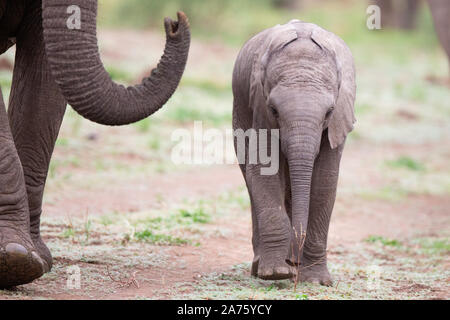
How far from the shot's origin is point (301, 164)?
5.36 m

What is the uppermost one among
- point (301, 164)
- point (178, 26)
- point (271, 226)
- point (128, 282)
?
point (178, 26)

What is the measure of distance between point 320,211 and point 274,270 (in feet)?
1.84

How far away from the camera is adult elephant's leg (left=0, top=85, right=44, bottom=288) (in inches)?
198

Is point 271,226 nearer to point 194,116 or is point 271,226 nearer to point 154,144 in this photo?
point 154,144

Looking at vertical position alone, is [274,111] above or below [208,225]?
above

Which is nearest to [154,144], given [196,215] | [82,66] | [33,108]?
[196,215]

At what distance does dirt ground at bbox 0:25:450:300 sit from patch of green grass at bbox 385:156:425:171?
20 mm

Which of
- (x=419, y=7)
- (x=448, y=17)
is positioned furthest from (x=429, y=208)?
(x=419, y=7)

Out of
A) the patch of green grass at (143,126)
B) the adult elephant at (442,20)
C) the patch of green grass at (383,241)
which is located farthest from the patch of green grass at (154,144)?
the patch of green grass at (383,241)

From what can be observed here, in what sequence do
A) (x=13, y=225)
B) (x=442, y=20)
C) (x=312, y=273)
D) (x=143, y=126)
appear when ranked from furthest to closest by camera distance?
(x=143, y=126)
(x=442, y=20)
(x=312, y=273)
(x=13, y=225)

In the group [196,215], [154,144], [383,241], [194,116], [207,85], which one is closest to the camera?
[383,241]

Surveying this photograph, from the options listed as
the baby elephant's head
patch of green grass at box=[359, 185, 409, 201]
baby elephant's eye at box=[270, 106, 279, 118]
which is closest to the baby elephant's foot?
the baby elephant's head

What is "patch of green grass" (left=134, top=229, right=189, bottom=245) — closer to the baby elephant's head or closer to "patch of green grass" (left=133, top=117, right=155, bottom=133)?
the baby elephant's head
